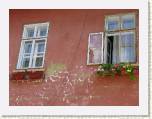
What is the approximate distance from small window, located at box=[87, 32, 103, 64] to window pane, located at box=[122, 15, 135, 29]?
0.18 meters

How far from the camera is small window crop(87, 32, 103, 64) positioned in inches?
170

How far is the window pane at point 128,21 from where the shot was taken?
425 centimetres

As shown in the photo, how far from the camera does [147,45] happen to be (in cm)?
412

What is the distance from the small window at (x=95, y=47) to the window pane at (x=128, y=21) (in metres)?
0.18

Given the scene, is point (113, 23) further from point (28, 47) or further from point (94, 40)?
point (28, 47)

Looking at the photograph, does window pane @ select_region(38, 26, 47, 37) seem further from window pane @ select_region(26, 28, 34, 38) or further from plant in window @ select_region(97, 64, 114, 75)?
plant in window @ select_region(97, 64, 114, 75)

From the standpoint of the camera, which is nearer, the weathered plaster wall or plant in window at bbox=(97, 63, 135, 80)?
plant in window at bbox=(97, 63, 135, 80)

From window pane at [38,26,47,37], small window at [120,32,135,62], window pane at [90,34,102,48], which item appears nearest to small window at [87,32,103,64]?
window pane at [90,34,102,48]

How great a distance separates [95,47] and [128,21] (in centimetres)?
29

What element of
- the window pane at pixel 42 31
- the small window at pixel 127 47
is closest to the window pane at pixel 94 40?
the small window at pixel 127 47

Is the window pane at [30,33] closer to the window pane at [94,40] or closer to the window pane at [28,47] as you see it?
the window pane at [28,47]

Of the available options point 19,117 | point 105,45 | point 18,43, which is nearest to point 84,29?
point 105,45
